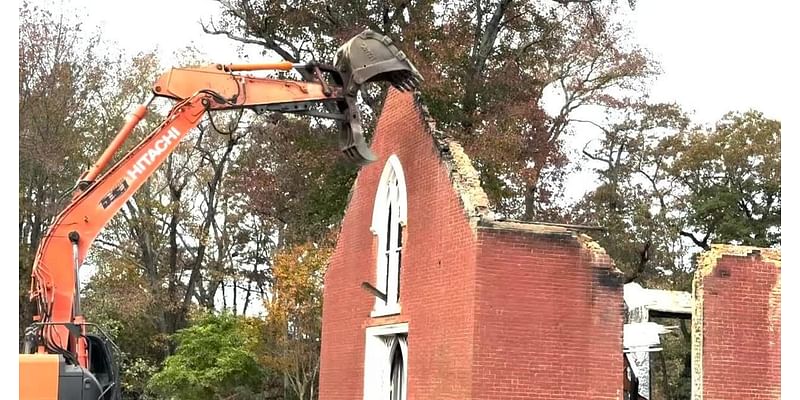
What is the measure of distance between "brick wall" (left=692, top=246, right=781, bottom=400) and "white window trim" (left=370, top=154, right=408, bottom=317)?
200 inches

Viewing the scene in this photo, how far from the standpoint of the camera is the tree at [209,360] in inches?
1353

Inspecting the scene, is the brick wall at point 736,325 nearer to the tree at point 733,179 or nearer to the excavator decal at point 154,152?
the excavator decal at point 154,152

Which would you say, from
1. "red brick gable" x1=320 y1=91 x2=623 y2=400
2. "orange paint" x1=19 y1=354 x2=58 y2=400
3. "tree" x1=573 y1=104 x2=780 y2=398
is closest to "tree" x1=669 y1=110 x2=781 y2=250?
"tree" x1=573 y1=104 x2=780 y2=398

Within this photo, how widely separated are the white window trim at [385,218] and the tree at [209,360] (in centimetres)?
1637

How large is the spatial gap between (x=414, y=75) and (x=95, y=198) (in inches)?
232

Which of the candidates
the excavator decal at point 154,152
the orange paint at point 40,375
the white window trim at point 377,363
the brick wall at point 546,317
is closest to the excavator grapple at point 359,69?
the excavator decal at point 154,152

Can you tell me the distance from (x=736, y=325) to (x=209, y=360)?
76.2ft

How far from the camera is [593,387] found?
47.8ft

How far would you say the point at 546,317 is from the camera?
1462 cm

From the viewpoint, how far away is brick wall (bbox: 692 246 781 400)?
15.2 m

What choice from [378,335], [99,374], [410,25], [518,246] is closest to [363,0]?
[410,25]

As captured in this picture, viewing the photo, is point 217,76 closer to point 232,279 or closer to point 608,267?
point 608,267

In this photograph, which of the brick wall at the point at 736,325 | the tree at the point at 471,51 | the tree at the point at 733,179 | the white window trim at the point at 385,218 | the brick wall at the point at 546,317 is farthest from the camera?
the tree at the point at 733,179

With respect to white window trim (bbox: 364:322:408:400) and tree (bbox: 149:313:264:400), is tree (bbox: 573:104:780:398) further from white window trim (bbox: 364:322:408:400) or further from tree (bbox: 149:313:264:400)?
white window trim (bbox: 364:322:408:400)
